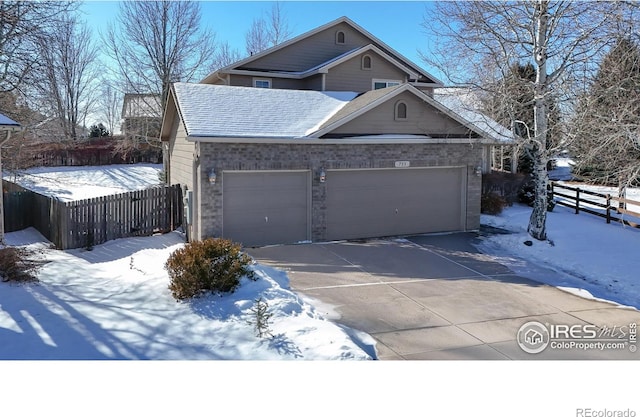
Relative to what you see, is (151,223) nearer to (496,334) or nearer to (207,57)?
(496,334)

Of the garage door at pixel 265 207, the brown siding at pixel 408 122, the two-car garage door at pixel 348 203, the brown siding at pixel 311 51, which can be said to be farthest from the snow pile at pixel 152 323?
the brown siding at pixel 311 51

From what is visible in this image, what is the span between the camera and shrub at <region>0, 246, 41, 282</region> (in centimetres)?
970

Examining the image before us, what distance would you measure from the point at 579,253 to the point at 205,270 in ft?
35.4

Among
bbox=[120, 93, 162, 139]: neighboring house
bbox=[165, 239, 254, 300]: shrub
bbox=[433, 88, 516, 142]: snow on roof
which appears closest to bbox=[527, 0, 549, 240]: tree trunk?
bbox=[433, 88, 516, 142]: snow on roof

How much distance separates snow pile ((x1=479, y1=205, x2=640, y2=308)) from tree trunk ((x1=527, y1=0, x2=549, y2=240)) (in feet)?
1.94

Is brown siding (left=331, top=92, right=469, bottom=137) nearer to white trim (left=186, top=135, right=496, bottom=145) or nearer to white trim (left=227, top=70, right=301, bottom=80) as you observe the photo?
white trim (left=186, top=135, right=496, bottom=145)

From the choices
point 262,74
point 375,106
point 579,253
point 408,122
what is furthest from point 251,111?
point 579,253

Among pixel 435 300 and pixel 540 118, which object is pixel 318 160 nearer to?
pixel 435 300

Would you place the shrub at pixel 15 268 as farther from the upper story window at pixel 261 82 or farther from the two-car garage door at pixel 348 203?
the upper story window at pixel 261 82

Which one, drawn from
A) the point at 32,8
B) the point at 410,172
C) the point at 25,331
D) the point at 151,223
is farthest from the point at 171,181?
the point at 25,331

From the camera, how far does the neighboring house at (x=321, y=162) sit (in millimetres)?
13741

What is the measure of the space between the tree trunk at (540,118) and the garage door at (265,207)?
6.99 meters

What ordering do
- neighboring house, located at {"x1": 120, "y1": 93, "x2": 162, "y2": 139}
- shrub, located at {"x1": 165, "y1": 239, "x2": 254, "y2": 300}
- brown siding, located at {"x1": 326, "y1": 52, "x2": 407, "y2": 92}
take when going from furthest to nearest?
neighboring house, located at {"x1": 120, "y1": 93, "x2": 162, "y2": 139}
brown siding, located at {"x1": 326, "y1": 52, "x2": 407, "y2": 92}
shrub, located at {"x1": 165, "y1": 239, "x2": 254, "y2": 300}

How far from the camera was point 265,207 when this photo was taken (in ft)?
47.0
